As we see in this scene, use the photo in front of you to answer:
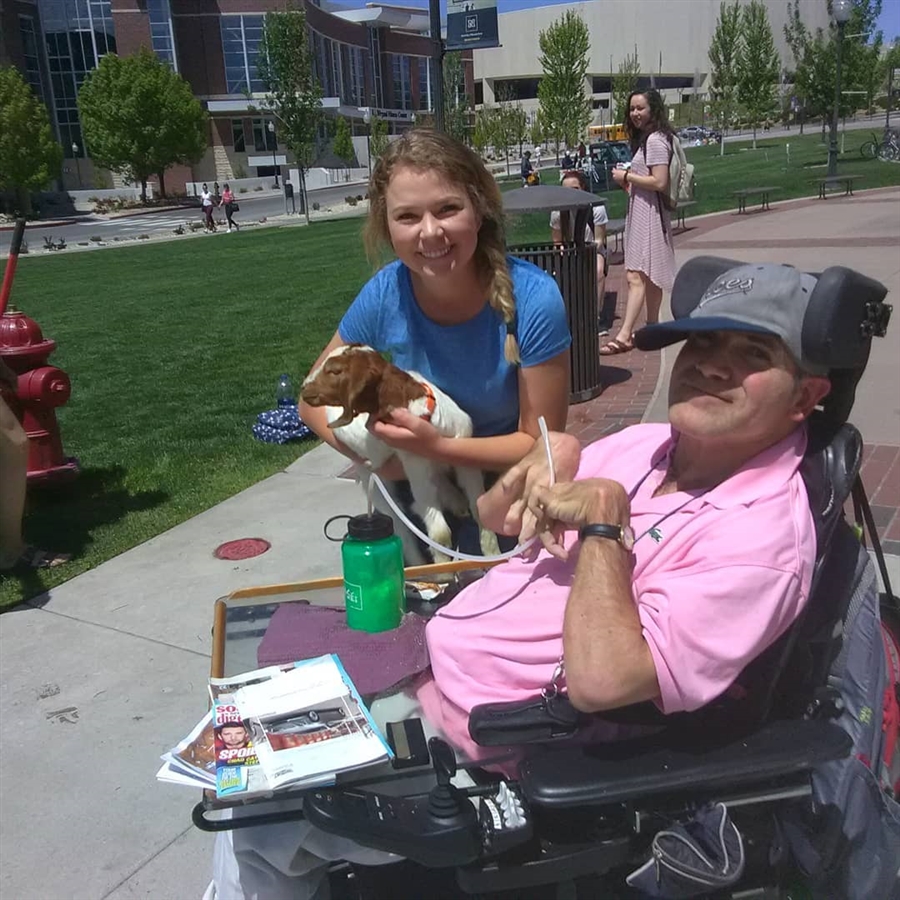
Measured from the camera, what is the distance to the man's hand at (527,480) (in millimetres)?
2199

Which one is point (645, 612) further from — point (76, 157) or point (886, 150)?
point (76, 157)

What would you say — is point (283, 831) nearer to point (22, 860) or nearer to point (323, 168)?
point (22, 860)

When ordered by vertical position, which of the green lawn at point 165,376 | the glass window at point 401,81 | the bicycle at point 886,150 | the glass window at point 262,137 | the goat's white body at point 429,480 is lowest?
the green lawn at point 165,376

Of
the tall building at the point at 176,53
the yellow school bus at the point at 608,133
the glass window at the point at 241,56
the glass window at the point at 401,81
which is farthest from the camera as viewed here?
the glass window at the point at 401,81

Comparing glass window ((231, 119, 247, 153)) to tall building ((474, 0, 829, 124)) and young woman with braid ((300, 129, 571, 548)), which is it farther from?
young woman with braid ((300, 129, 571, 548))

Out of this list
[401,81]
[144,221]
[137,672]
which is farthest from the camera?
[401,81]

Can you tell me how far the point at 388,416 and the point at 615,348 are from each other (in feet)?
20.4

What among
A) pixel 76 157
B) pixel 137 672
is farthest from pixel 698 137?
pixel 137 672

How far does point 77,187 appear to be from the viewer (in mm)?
62781

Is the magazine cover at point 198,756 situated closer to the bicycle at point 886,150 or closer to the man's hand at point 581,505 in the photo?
the man's hand at point 581,505

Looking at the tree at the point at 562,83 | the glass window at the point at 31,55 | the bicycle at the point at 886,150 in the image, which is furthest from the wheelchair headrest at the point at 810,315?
the glass window at the point at 31,55

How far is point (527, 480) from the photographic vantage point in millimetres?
2250

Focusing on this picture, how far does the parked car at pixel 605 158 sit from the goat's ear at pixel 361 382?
88.6 ft

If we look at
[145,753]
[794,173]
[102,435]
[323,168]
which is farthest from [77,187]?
[145,753]
